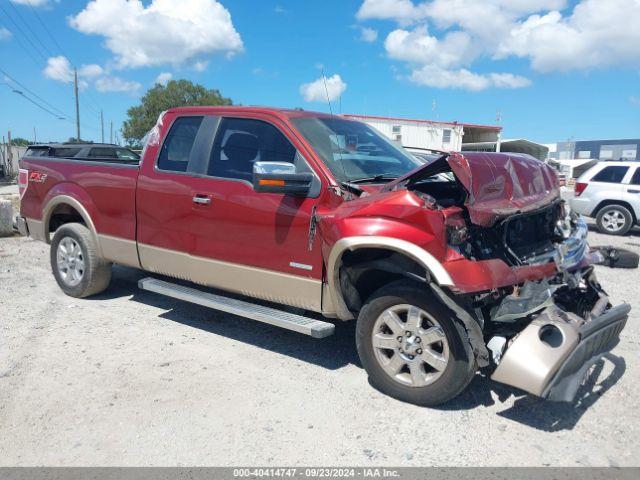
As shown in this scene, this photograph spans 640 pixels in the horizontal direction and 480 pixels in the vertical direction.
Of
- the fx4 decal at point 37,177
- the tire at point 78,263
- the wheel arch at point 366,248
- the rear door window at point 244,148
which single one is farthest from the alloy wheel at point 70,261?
the wheel arch at point 366,248

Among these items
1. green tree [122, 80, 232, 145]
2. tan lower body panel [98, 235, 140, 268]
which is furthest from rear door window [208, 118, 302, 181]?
green tree [122, 80, 232, 145]

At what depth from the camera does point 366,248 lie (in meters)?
3.70

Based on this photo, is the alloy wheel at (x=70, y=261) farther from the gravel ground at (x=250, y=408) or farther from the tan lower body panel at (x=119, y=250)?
the gravel ground at (x=250, y=408)

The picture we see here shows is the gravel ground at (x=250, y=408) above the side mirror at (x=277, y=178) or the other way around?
the other way around

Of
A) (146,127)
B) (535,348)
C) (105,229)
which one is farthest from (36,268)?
(146,127)

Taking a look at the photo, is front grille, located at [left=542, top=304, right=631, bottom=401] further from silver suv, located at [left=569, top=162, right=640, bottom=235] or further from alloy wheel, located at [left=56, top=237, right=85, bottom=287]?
silver suv, located at [left=569, top=162, right=640, bottom=235]

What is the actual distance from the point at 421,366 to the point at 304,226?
1.30m

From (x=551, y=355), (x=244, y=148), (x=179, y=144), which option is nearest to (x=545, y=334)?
(x=551, y=355)

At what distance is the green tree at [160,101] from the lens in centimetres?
5088

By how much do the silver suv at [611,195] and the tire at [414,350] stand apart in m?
9.80

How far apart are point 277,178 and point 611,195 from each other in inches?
428

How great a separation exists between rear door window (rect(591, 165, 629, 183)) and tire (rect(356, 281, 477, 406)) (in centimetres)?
1073

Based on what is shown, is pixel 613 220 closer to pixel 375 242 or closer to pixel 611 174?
pixel 611 174

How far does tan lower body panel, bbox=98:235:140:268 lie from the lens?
5.28 m
